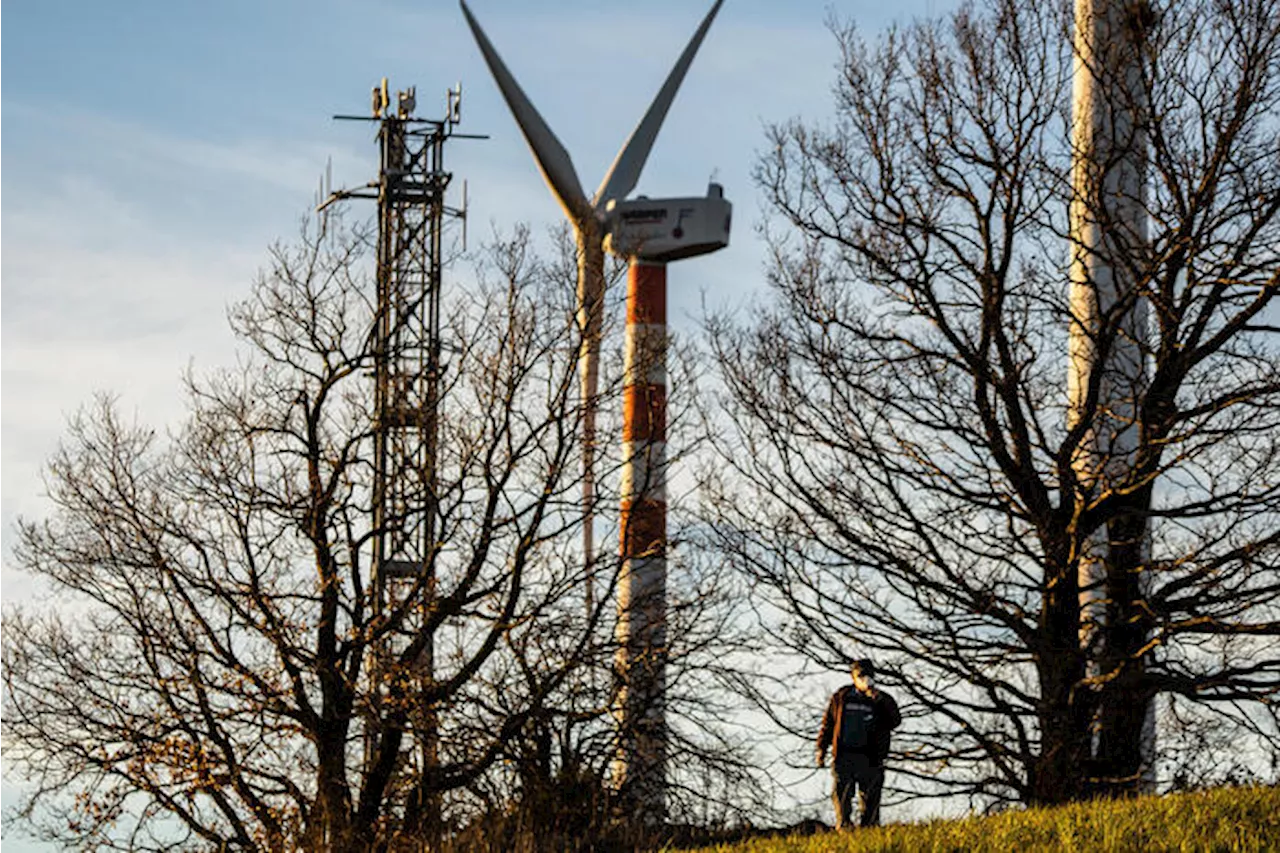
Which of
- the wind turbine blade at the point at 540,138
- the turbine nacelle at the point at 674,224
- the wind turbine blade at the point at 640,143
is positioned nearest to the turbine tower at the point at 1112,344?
the wind turbine blade at the point at 540,138

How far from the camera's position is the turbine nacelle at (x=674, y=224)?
4188cm

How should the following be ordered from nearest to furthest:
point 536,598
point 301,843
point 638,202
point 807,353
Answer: point 301,843, point 807,353, point 536,598, point 638,202

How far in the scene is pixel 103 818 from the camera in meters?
22.0

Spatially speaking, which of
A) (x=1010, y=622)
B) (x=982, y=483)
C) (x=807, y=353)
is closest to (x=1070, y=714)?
(x=1010, y=622)

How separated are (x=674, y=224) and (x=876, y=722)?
2898 centimetres

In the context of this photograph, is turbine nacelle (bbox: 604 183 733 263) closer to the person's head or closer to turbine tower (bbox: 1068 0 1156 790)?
turbine tower (bbox: 1068 0 1156 790)

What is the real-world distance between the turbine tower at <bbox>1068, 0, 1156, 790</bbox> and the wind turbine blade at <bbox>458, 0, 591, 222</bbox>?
18.6m

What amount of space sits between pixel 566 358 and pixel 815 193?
216 inches

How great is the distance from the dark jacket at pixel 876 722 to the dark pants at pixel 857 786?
0.06 metres

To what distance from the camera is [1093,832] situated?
9.69 m

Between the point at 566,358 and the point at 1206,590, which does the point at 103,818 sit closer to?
the point at 566,358

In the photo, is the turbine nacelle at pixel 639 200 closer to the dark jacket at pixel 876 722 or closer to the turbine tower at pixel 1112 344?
the turbine tower at pixel 1112 344

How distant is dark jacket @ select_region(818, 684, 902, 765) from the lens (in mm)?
14086

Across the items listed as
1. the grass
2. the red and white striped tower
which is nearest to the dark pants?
the grass
